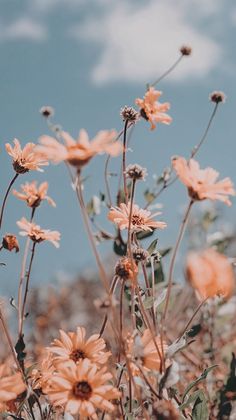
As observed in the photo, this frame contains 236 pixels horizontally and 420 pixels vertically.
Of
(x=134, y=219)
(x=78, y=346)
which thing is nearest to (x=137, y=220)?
(x=134, y=219)

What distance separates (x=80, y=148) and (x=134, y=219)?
1.29 ft

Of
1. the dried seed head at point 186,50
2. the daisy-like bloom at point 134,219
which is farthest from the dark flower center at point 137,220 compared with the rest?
the dried seed head at point 186,50

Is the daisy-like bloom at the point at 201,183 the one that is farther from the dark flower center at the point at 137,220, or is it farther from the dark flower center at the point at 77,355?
the dark flower center at the point at 77,355

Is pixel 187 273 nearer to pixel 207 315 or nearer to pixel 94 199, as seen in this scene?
Result: pixel 94 199

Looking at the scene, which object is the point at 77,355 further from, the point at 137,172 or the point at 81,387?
the point at 137,172

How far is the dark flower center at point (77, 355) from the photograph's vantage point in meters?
1.08

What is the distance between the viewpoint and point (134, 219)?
119cm

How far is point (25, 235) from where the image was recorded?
48.3 inches

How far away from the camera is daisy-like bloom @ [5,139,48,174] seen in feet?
4.16

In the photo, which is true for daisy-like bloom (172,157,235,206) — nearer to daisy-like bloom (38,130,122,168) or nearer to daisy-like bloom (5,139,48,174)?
daisy-like bloom (38,130,122,168)

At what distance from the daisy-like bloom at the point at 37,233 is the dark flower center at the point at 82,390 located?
41cm

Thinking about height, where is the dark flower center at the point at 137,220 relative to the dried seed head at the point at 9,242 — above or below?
below

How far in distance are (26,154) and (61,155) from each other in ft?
1.64

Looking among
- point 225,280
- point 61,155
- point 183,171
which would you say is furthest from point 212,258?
point 61,155
